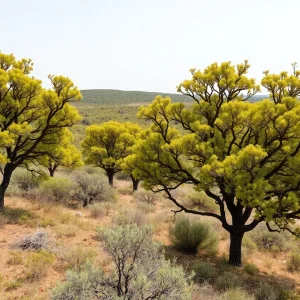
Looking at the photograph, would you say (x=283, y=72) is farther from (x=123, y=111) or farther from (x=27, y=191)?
(x=123, y=111)

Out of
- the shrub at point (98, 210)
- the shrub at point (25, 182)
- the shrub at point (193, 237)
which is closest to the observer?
the shrub at point (193, 237)

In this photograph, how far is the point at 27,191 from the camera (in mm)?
20344

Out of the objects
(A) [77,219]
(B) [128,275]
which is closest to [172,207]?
(A) [77,219]

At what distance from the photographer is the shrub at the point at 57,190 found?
1950 centimetres

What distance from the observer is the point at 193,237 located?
1315 cm

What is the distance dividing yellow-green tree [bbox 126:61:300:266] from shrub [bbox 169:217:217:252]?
5.77 feet

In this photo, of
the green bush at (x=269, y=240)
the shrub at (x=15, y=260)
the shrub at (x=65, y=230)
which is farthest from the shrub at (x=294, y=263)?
the shrub at (x=15, y=260)

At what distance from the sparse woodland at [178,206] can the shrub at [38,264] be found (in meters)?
0.04

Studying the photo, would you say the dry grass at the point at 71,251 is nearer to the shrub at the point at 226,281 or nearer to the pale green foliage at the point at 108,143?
the shrub at the point at 226,281

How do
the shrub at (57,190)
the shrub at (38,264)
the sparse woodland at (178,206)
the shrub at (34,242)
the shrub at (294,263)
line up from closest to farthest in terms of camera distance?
the sparse woodland at (178,206), the shrub at (38,264), the shrub at (34,242), the shrub at (294,263), the shrub at (57,190)

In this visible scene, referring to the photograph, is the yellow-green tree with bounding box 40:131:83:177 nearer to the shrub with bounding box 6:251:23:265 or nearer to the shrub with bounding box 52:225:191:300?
the shrub with bounding box 6:251:23:265

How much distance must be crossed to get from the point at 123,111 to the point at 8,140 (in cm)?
7768

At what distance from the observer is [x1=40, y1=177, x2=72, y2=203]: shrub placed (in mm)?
19500

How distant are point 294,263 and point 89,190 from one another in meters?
12.7
